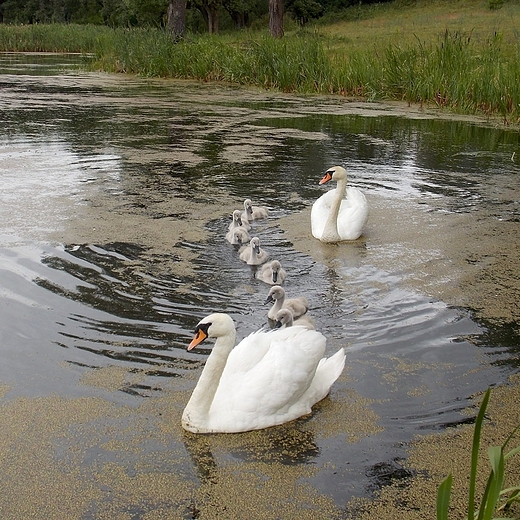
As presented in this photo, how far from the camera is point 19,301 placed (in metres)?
4.67

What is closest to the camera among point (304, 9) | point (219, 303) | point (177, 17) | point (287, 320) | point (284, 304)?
point (287, 320)

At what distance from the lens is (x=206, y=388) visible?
3.38 m

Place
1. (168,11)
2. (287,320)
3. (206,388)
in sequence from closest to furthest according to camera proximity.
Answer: (206,388) < (287,320) < (168,11)

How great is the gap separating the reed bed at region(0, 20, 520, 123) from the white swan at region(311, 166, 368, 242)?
6.25m

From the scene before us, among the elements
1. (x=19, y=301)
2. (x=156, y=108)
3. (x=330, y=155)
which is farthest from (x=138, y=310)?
(x=156, y=108)

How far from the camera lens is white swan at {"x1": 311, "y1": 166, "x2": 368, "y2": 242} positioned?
20.4ft

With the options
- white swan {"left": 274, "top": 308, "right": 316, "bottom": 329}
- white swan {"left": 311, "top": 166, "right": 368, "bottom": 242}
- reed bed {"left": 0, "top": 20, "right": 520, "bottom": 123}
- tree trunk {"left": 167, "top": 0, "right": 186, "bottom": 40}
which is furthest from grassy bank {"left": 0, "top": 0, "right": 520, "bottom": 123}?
white swan {"left": 274, "top": 308, "right": 316, "bottom": 329}

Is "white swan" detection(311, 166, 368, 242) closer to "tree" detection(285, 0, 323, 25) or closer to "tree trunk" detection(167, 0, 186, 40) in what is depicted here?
"tree trunk" detection(167, 0, 186, 40)

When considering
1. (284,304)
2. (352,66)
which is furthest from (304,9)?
(284,304)

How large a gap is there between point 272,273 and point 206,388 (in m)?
1.86

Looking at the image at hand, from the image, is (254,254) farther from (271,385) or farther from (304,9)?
(304,9)

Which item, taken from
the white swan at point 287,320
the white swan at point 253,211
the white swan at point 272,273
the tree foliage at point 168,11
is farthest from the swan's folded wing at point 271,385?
the tree foliage at point 168,11

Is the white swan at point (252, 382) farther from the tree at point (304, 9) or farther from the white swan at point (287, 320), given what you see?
the tree at point (304, 9)

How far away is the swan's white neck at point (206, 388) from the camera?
3.32 metres
